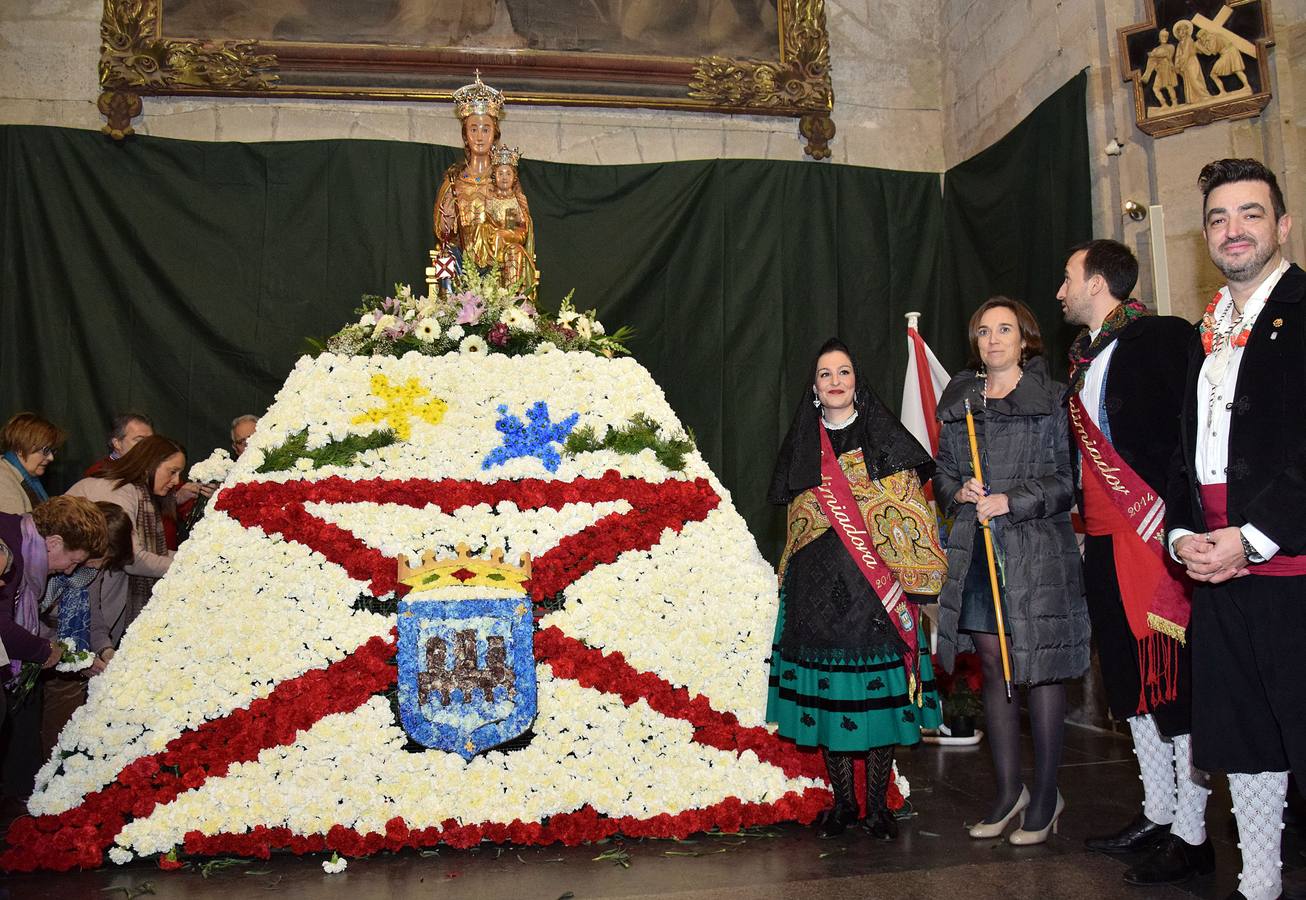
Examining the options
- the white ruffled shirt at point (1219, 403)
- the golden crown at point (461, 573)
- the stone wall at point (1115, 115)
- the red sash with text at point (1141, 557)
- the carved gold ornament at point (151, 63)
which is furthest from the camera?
the carved gold ornament at point (151, 63)

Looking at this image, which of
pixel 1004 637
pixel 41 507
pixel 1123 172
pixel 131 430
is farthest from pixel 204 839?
pixel 1123 172

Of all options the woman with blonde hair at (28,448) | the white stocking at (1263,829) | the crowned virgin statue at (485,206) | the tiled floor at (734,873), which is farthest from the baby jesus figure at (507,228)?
the white stocking at (1263,829)

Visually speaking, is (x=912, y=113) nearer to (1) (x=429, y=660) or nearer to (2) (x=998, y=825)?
(2) (x=998, y=825)

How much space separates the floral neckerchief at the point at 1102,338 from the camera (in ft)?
10.2

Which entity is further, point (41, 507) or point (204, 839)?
point (41, 507)

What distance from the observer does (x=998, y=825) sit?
10.8 feet

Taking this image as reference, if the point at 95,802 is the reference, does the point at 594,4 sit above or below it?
above

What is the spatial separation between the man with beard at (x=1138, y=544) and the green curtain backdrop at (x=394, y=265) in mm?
3171

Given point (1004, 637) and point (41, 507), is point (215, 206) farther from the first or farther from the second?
point (1004, 637)

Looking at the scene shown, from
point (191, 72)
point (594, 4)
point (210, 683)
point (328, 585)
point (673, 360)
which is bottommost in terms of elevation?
point (210, 683)

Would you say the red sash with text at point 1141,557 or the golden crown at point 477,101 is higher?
the golden crown at point 477,101

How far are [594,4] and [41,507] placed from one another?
522 cm

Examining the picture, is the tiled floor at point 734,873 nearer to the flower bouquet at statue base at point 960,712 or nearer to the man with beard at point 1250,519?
the man with beard at point 1250,519

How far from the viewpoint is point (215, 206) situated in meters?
6.71
